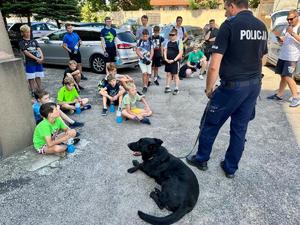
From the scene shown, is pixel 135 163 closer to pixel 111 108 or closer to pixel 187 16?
pixel 111 108

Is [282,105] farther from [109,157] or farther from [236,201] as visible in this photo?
[109,157]

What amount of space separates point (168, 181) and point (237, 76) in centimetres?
141

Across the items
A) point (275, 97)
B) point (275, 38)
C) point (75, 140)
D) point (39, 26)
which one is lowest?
point (275, 97)

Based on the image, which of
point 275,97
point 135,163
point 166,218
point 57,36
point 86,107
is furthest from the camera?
point 57,36

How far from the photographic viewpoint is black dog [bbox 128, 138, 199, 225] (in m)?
2.66

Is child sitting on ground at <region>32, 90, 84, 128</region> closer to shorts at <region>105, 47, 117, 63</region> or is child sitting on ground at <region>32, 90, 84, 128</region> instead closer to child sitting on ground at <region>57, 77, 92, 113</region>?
child sitting on ground at <region>57, 77, 92, 113</region>

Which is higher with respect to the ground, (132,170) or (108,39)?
(108,39)

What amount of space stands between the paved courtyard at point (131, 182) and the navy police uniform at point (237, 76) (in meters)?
0.52

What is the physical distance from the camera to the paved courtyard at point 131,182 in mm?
2781

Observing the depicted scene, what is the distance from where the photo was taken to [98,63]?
29.6ft

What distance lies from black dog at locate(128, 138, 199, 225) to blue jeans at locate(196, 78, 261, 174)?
1.88ft

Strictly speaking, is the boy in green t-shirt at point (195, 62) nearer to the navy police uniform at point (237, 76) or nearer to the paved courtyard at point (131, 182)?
the paved courtyard at point (131, 182)

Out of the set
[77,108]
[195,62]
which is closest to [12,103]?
[77,108]

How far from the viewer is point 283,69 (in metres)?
5.81
